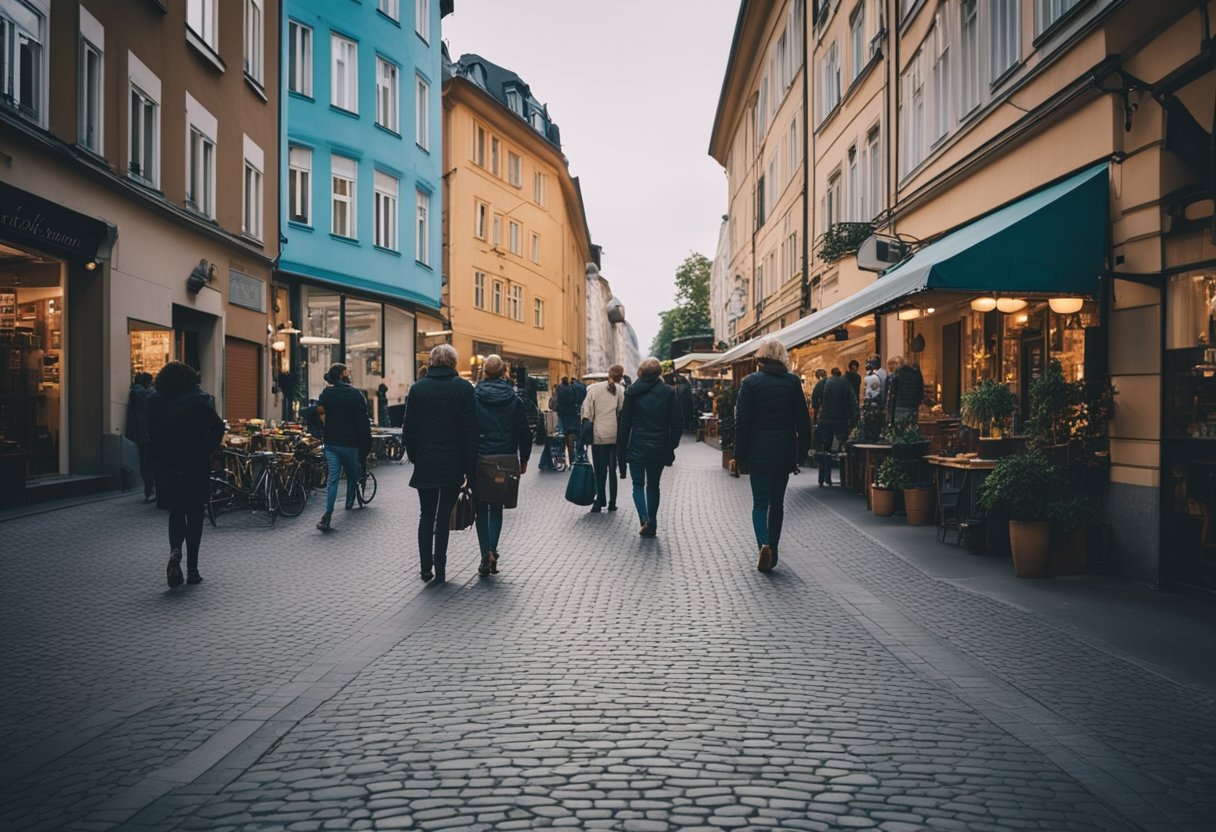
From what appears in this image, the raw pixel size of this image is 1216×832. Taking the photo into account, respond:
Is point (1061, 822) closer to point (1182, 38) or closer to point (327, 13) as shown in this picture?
point (1182, 38)

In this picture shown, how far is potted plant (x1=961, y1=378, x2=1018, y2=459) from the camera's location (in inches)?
415

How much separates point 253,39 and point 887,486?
699 inches

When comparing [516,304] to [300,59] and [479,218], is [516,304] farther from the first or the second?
[300,59]

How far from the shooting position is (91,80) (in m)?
15.3

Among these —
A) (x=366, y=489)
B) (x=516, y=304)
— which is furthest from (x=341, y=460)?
(x=516, y=304)

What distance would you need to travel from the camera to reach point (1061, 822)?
3678mm

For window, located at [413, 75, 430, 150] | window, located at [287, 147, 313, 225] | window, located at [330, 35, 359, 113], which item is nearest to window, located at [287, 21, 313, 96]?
window, located at [330, 35, 359, 113]

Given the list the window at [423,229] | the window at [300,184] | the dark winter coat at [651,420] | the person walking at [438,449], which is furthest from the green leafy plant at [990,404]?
the window at [423,229]

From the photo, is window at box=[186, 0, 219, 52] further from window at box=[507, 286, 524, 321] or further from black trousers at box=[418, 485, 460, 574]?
window at box=[507, 286, 524, 321]

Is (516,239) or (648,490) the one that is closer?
(648,490)

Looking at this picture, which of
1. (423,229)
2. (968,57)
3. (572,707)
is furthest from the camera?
(423,229)

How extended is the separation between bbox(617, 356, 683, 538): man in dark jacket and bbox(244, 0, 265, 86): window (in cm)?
1486

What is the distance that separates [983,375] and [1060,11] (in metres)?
5.90

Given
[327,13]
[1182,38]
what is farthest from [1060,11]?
[327,13]
